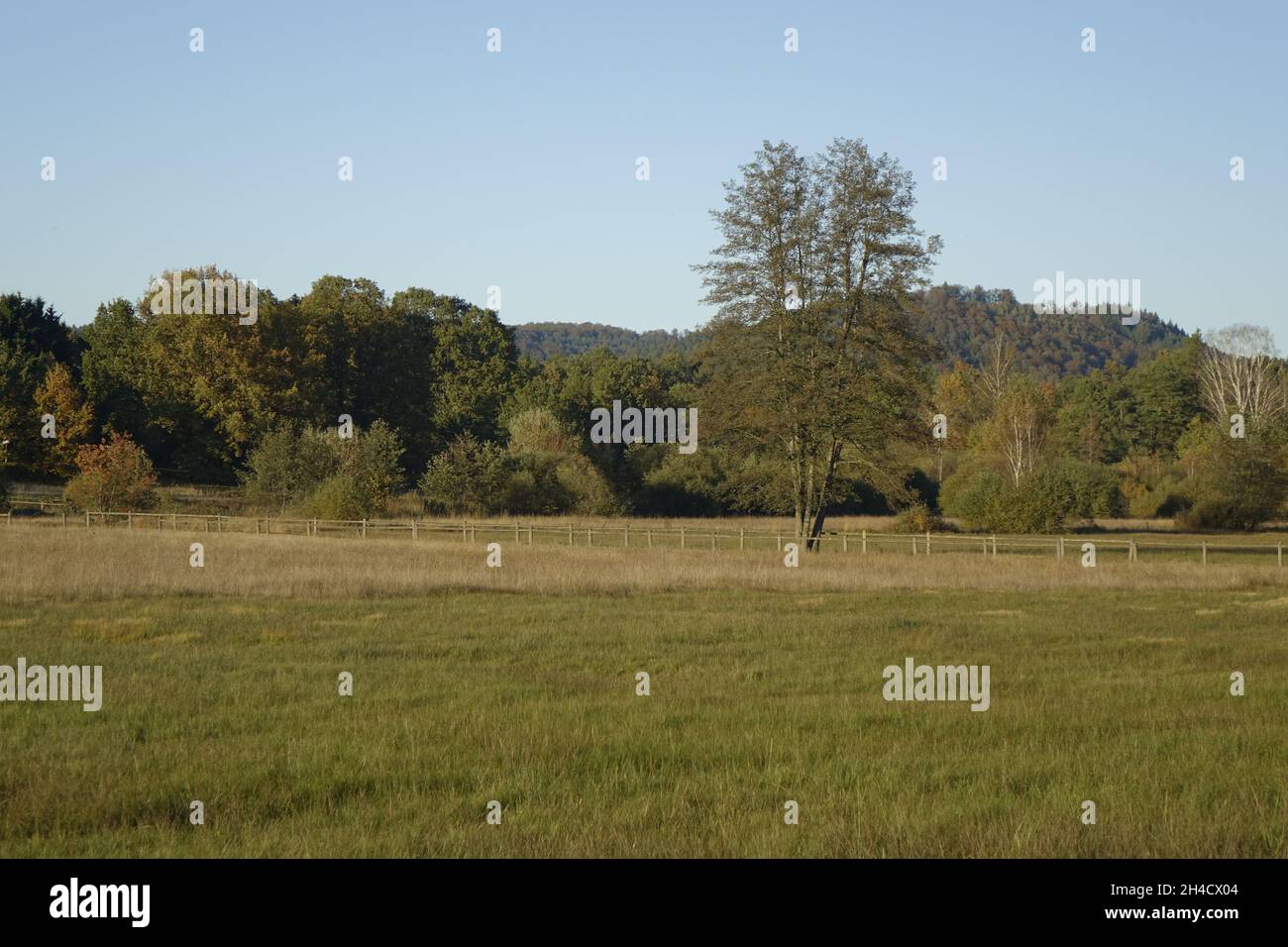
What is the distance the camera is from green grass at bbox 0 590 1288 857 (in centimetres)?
812

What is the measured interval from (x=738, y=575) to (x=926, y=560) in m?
7.94

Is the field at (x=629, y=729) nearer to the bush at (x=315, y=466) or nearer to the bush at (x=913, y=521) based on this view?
the bush at (x=913, y=521)

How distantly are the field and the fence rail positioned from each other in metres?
17.8

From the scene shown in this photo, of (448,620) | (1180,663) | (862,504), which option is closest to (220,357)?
(862,504)

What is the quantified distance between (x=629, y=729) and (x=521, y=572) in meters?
20.5

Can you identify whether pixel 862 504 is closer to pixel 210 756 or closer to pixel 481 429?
pixel 481 429

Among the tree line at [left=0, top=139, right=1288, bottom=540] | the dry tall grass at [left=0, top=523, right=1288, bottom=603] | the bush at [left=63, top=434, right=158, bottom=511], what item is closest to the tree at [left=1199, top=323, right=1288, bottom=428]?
the tree line at [left=0, top=139, right=1288, bottom=540]

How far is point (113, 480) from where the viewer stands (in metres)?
61.7

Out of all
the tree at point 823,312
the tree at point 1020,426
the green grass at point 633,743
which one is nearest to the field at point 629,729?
the green grass at point 633,743

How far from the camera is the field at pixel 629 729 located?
8.20m

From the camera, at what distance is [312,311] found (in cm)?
8506

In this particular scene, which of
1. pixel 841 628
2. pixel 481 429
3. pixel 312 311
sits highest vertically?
pixel 312 311

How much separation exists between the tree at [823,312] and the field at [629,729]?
16863 millimetres

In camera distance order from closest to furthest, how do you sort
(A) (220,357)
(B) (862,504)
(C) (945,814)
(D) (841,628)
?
(C) (945,814) → (D) (841,628) → (A) (220,357) → (B) (862,504)
